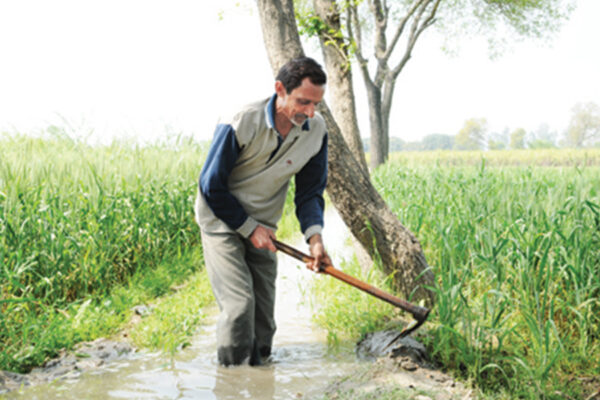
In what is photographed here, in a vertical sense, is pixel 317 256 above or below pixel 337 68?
below

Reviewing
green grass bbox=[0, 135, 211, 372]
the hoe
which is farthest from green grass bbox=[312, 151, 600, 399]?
green grass bbox=[0, 135, 211, 372]

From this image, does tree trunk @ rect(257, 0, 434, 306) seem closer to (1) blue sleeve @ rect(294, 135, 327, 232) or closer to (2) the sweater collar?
(1) blue sleeve @ rect(294, 135, 327, 232)

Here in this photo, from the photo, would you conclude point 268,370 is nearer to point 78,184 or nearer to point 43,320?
point 43,320

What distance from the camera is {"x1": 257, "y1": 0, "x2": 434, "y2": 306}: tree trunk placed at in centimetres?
425

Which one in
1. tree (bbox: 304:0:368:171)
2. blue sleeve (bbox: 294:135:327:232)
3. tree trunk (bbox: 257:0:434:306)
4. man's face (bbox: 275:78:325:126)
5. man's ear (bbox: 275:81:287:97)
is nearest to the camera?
man's face (bbox: 275:78:325:126)

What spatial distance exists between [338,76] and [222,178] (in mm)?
4203

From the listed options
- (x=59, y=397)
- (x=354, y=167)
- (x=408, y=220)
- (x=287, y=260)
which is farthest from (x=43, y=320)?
(x=287, y=260)

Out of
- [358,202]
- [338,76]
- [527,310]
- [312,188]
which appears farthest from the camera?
[338,76]

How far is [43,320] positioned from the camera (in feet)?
12.8

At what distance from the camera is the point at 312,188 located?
358 cm

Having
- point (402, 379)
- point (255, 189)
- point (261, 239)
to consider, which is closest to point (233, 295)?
point (261, 239)

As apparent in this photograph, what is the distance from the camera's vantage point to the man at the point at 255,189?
3.14 metres

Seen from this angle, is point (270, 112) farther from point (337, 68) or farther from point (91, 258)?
point (337, 68)

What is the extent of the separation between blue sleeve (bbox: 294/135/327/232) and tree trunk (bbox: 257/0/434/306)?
0.79 metres
